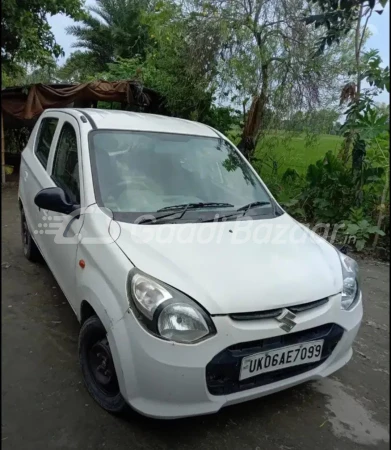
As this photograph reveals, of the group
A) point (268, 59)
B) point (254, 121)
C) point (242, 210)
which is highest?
point (268, 59)

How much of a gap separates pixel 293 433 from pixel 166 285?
1.19 m

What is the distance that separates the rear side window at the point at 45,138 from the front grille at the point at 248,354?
8.53ft

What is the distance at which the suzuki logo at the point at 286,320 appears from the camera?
80.9 inches

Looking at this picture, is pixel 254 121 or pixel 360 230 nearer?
pixel 360 230

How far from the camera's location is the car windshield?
2.77 meters

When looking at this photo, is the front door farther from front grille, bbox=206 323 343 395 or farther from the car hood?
front grille, bbox=206 323 343 395

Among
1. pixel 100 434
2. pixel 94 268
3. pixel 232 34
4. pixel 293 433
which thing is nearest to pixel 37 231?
pixel 94 268

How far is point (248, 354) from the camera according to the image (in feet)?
6.55

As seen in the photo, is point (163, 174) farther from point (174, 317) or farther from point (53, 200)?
point (174, 317)

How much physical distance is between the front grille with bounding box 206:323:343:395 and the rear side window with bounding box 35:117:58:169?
260 cm

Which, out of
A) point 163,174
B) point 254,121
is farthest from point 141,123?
point 254,121

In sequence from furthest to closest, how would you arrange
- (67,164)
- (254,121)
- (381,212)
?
(254,121)
(381,212)
(67,164)

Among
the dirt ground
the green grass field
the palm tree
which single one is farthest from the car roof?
the palm tree

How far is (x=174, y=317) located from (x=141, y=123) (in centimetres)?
193
